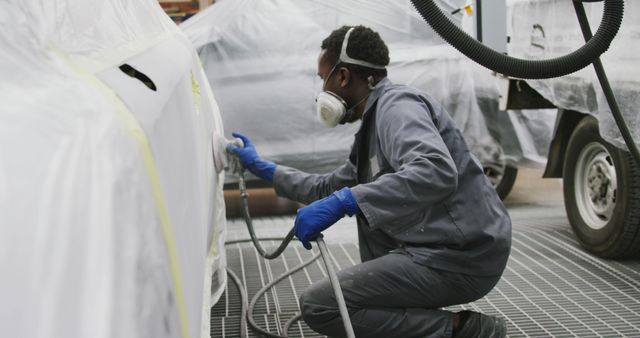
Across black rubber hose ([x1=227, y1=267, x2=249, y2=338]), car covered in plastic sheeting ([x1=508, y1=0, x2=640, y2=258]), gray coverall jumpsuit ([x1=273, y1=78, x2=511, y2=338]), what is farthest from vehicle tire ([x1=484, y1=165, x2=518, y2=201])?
gray coverall jumpsuit ([x1=273, y1=78, x2=511, y2=338])

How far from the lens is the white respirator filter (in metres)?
2.80

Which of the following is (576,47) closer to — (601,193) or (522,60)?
(601,193)

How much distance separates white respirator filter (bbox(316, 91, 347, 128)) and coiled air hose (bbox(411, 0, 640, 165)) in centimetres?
93

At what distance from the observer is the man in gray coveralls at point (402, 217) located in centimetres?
235

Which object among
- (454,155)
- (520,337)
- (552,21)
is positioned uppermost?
(552,21)

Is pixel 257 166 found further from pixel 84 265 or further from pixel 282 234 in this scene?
pixel 84 265

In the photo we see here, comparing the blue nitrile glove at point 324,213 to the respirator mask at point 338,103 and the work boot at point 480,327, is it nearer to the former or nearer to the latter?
the respirator mask at point 338,103

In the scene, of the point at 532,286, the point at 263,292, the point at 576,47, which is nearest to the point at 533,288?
the point at 532,286

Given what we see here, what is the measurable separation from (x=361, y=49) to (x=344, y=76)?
0.13 meters

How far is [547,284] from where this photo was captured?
3.85 meters

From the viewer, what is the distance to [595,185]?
431 cm

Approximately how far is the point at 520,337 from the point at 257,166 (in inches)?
54.8

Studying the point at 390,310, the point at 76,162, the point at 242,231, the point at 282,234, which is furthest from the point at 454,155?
the point at 242,231

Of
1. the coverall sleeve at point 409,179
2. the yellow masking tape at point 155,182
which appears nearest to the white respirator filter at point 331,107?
the coverall sleeve at point 409,179
